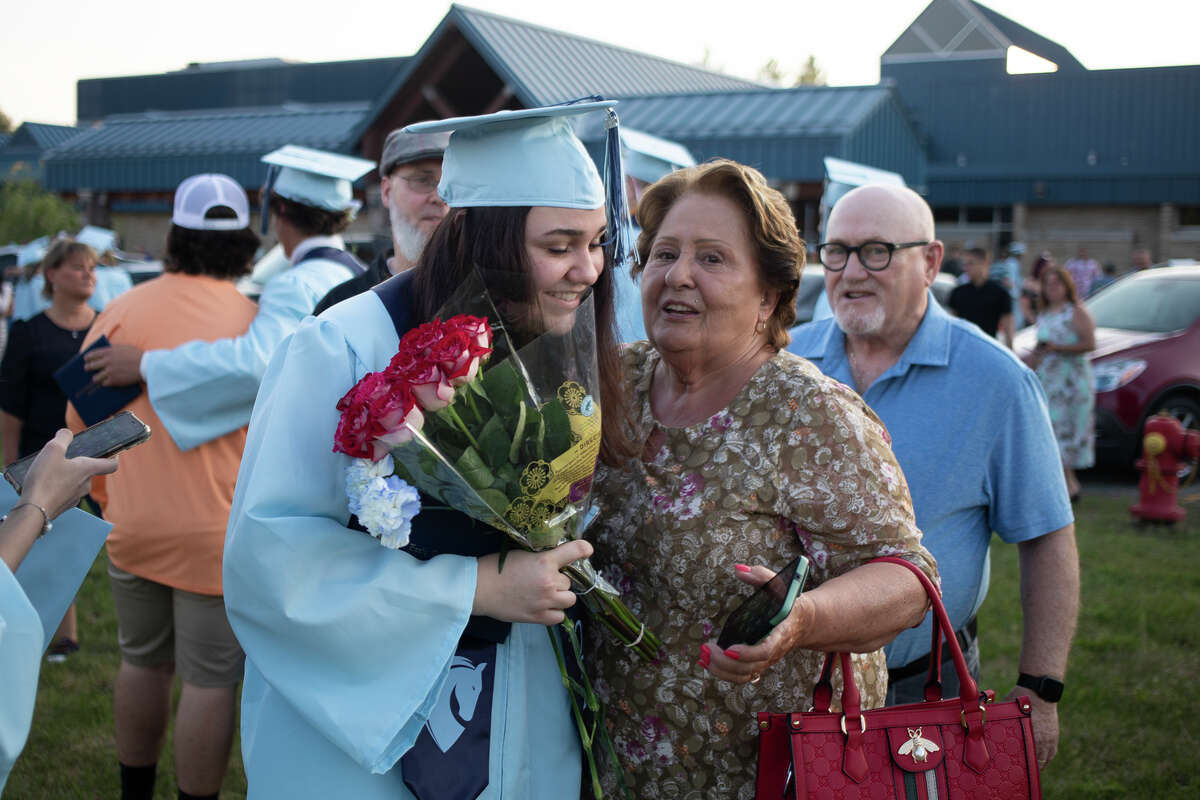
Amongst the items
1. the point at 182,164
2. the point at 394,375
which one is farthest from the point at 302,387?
the point at 182,164

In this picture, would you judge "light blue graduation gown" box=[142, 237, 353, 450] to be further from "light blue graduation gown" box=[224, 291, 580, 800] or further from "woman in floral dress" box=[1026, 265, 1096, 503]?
"woman in floral dress" box=[1026, 265, 1096, 503]

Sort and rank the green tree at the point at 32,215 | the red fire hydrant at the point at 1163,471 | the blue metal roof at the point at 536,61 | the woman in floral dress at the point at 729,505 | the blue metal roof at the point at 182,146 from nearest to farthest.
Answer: the woman in floral dress at the point at 729,505
the red fire hydrant at the point at 1163,471
the blue metal roof at the point at 536,61
the blue metal roof at the point at 182,146
the green tree at the point at 32,215

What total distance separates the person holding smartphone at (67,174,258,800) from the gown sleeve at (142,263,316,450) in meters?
0.06

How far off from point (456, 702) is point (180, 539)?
189 cm

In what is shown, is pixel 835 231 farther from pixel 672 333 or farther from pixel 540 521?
pixel 540 521

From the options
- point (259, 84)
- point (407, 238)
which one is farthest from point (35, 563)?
point (259, 84)

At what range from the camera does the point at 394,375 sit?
1.74 meters

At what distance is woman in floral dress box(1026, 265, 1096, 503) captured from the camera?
888cm

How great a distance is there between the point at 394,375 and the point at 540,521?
39cm

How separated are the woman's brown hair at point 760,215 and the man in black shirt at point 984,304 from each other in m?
8.35

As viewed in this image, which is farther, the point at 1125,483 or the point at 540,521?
the point at 1125,483

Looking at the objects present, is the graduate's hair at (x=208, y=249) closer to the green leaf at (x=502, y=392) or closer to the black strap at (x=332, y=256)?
the black strap at (x=332, y=256)

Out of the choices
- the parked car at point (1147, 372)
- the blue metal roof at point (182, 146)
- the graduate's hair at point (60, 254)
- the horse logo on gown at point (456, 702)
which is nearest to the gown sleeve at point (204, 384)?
the horse logo on gown at point (456, 702)

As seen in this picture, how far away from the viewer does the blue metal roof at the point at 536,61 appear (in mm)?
15562
